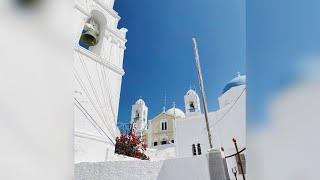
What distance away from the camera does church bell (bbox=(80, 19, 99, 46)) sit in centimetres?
569

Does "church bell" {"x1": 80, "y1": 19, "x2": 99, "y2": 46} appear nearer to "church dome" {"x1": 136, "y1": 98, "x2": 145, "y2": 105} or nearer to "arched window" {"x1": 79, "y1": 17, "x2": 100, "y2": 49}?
"arched window" {"x1": 79, "y1": 17, "x2": 100, "y2": 49}

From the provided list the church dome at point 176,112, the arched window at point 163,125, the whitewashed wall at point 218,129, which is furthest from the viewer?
the church dome at point 176,112

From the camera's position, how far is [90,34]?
5.80 meters

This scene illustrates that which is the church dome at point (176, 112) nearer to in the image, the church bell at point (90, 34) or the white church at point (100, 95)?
the white church at point (100, 95)

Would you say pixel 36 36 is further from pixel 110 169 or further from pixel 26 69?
pixel 110 169

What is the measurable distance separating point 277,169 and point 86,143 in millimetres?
4220

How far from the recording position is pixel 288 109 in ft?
3.42

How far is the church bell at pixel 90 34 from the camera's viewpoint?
5691mm

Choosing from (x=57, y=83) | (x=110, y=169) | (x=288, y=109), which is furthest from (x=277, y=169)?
(x=110, y=169)

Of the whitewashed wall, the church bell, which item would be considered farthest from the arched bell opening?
the whitewashed wall

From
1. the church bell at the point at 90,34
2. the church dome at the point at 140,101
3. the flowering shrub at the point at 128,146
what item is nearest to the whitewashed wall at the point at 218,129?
the flowering shrub at the point at 128,146

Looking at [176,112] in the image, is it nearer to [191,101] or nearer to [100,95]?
[191,101]

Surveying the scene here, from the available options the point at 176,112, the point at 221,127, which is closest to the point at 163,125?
the point at 176,112

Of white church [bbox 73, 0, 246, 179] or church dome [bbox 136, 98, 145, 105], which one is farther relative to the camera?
church dome [bbox 136, 98, 145, 105]
